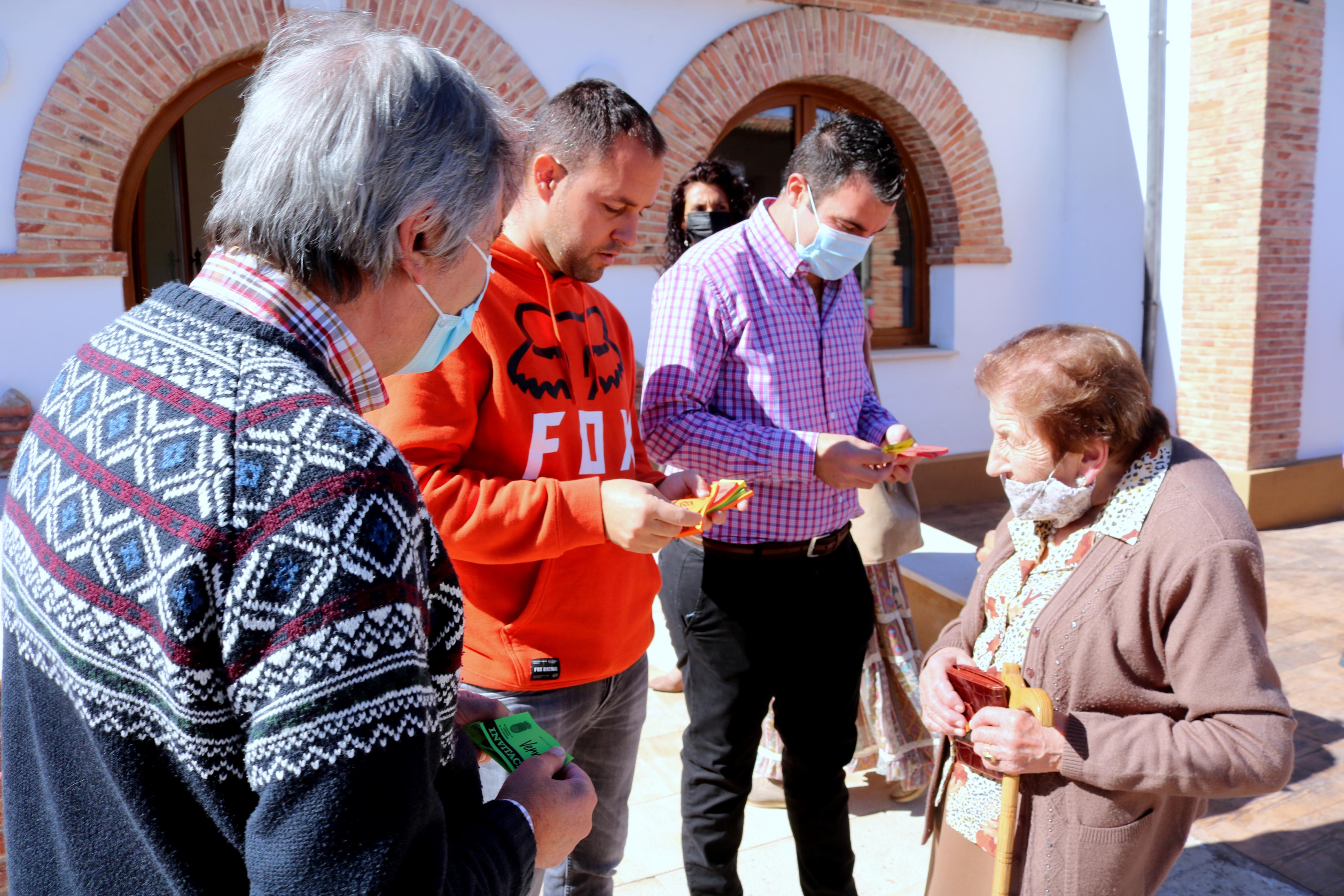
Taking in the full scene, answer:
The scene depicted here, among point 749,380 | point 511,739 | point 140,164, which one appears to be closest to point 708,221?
point 749,380

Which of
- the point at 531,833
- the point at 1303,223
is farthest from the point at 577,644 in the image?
the point at 1303,223

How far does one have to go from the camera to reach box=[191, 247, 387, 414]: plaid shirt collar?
0.94 meters

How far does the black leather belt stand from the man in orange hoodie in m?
0.35

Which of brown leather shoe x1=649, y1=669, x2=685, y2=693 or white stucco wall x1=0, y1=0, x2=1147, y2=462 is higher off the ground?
white stucco wall x1=0, y1=0, x2=1147, y2=462

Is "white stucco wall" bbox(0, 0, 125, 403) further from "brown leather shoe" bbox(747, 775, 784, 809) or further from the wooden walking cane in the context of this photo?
the wooden walking cane

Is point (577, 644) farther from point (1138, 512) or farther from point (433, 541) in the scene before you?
point (1138, 512)

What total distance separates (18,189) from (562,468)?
467 centimetres

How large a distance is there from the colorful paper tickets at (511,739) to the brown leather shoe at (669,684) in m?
2.99

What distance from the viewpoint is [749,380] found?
246cm

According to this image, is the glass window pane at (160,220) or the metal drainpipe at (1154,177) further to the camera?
the glass window pane at (160,220)

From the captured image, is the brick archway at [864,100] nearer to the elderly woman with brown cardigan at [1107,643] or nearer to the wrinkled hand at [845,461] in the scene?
the wrinkled hand at [845,461]

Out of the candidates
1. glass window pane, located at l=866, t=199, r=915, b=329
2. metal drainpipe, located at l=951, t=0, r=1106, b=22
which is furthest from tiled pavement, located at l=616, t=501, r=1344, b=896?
metal drainpipe, located at l=951, t=0, r=1106, b=22

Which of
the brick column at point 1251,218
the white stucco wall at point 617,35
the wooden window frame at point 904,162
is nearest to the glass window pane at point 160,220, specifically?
the white stucco wall at point 617,35

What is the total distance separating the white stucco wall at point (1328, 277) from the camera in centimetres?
712
